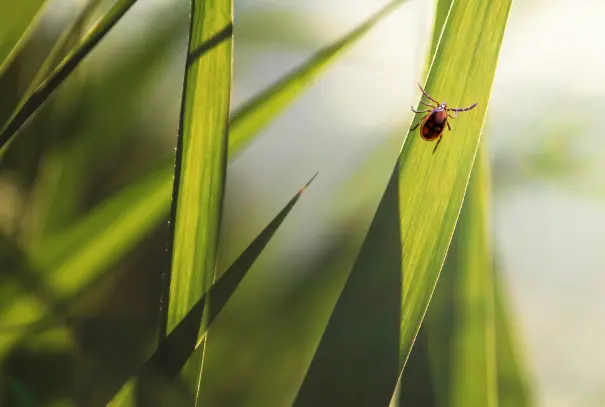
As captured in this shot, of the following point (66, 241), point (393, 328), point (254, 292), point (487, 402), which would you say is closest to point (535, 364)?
point (487, 402)

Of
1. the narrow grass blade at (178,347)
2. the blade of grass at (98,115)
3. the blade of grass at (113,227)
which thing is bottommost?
the narrow grass blade at (178,347)

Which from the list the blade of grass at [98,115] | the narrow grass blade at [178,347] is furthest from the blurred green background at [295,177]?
the narrow grass blade at [178,347]

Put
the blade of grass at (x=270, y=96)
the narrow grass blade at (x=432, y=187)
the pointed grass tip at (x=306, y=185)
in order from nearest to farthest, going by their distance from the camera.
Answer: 1. the narrow grass blade at (x=432, y=187)
2. the blade of grass at (x=270, y=96)
3. the pointed grass tip at (x=306, y=185)

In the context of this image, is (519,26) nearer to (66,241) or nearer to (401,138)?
(401,138)

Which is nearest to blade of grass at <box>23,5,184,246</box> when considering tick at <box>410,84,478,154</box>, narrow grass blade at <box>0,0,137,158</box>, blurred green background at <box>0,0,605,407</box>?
blurred green background at <box>0,0,605,407</box>

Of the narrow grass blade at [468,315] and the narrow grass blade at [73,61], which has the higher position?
the narrow grass blade at [73,61]

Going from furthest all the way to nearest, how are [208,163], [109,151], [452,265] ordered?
1. [109,151]
2. [452,265]
3. [208,163]

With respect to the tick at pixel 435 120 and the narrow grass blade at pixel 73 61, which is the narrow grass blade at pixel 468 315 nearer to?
the tick at pixel 435 120
